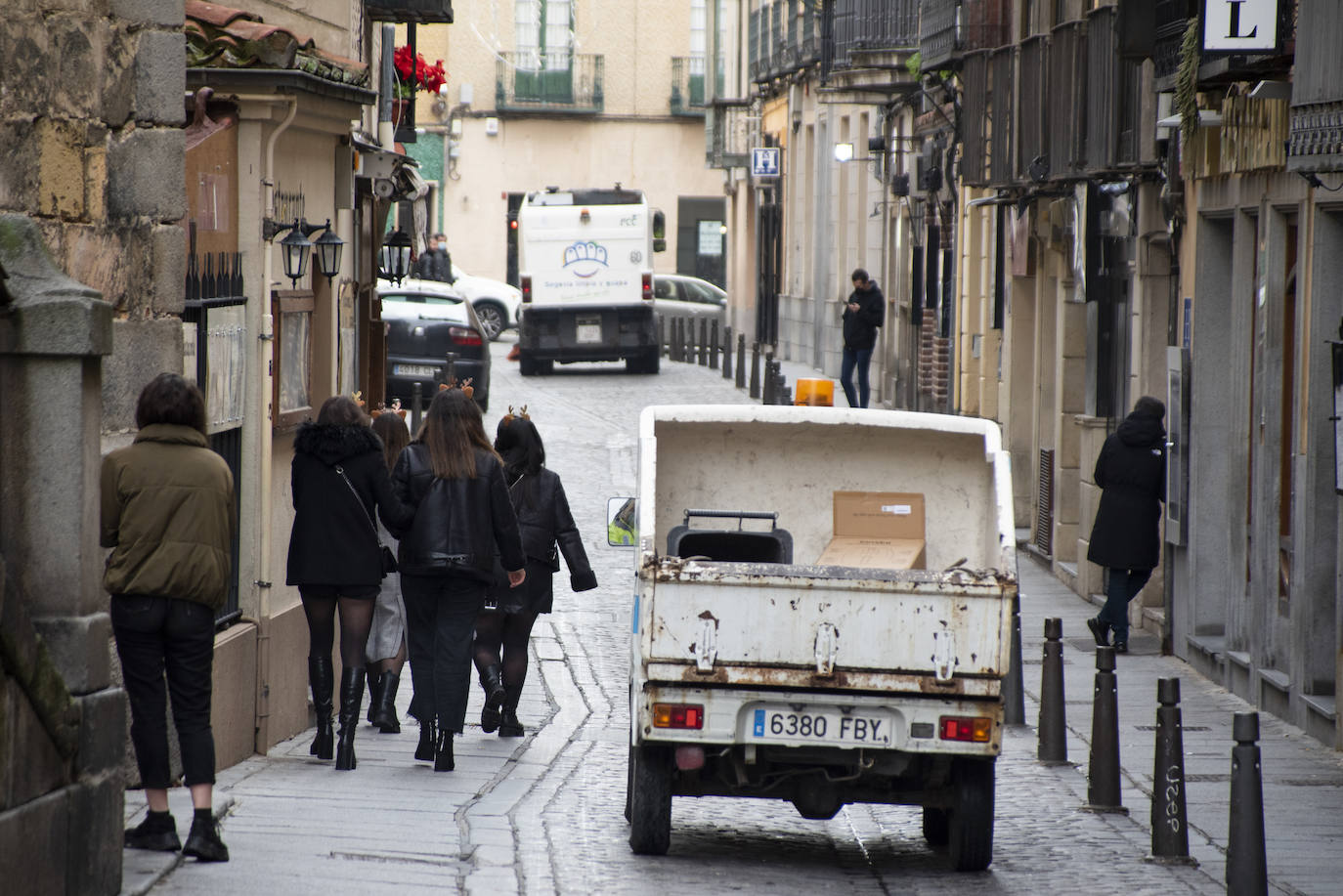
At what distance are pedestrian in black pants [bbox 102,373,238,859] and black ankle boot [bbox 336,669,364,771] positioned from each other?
7.83 ft

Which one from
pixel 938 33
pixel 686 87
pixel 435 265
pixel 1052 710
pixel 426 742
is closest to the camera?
pixel 426 742

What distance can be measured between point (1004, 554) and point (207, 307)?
4013 millimetres

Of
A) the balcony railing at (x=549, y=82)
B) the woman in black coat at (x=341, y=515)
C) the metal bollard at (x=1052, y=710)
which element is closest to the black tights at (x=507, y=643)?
the woman in black coat at (x=341, y=515)

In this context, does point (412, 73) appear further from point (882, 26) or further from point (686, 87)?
point (686, 87)

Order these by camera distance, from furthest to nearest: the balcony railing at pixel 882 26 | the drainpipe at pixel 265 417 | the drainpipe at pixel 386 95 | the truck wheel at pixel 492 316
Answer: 1. the truck wheel at pixel 492 316
2. the balcony railing at pixel 882 26
3. the drainpipe at pixel 386 95
4. the drainpipe at pixel 265 417

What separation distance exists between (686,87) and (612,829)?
166ft

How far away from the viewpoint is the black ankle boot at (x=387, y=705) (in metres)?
11.7

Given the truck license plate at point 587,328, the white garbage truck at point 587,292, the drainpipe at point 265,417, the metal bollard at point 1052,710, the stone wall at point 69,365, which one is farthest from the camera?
the truck license plate at point 587,328

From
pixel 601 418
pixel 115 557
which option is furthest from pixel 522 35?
pixel 115 557

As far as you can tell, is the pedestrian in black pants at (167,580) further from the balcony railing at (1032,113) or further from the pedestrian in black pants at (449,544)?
the balcony railing at (1032,113)

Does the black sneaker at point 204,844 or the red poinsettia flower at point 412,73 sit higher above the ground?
the red poinsettia flower at point 412,73

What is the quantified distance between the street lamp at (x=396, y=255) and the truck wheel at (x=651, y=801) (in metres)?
9.58

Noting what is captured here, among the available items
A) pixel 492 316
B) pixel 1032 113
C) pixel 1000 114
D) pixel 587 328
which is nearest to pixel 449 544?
pixel 1032 113

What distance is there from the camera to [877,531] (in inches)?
381
